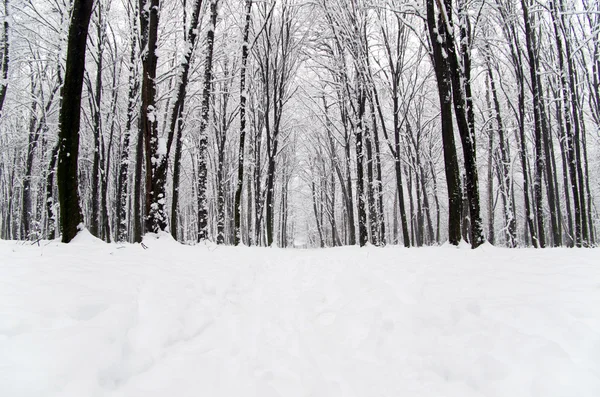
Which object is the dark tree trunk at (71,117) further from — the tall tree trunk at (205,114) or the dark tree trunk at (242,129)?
the dark tree trunk at (242,129)

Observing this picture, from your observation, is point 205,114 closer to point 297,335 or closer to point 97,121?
point 97,121

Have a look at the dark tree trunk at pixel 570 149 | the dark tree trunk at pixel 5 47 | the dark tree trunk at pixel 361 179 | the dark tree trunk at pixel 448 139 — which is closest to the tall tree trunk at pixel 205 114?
the dark tree trunk at pixel 361 179

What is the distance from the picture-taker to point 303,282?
5473mm

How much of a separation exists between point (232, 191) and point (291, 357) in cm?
2169

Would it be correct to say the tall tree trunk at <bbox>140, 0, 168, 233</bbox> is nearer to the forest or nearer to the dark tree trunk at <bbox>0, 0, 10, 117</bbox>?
the forest

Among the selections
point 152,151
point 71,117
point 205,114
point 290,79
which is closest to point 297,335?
point 71,117

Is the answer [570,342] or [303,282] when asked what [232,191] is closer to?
[303,282]

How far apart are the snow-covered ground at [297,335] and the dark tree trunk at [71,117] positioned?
1.77 metres

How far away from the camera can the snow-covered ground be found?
65.4 inches

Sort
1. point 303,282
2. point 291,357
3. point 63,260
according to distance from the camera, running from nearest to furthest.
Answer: point 291,357
point 63,260
point 303,282

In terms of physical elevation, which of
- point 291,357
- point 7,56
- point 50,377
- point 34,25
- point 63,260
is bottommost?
point 291,357

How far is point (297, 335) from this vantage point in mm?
2949

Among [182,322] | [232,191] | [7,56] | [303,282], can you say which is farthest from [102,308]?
[232,191]

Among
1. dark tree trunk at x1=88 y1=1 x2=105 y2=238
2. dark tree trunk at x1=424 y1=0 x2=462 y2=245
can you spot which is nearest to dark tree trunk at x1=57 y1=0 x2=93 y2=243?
dark tree trunk at x1=424 y1=0 x2=462 y2=245
